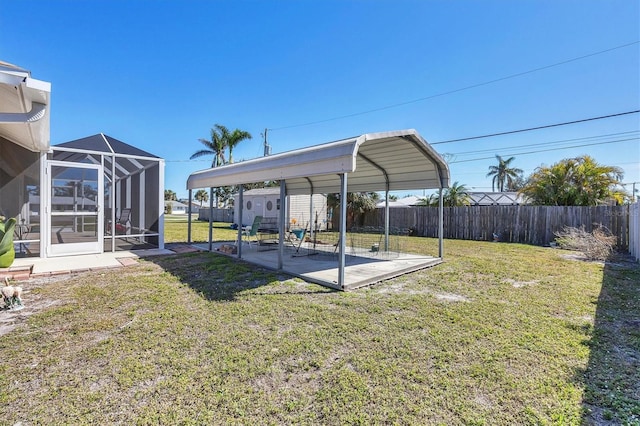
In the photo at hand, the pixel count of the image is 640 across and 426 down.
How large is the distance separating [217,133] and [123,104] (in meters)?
11.0

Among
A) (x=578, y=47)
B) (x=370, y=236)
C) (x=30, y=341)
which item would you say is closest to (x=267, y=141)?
(x=370, y=236)

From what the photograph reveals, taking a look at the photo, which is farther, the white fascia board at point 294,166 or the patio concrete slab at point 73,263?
the patio concrete slab at point 73,263

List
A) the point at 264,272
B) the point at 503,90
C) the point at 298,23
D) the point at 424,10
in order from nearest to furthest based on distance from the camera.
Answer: the point at 264,272 < the point at 424,10 < the point at 298,23 < the point at 503,90

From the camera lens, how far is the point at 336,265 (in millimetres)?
7207

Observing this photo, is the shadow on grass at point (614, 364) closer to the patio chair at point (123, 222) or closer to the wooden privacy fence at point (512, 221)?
the wooden privacy fence at point (512, 221)

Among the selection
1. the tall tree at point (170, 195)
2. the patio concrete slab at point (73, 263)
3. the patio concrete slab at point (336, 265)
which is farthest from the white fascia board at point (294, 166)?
the tall tree at point (170, 195)

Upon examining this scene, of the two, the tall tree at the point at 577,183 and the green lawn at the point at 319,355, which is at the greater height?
the tall tree at the point at 577,183

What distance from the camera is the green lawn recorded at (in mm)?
2145

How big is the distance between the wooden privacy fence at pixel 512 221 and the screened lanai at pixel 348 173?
7130 millimetres

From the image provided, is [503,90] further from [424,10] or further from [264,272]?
[264,272]

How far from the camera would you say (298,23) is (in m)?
11.4

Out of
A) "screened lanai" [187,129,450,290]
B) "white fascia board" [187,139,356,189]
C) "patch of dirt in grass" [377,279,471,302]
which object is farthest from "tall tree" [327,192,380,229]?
"patch of dirt in grass" [377,279,471,302]

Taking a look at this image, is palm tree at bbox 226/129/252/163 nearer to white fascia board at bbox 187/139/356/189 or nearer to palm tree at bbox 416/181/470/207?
palm tree at bbox 416/181/470/207

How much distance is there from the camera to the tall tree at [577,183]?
43.4 feet
